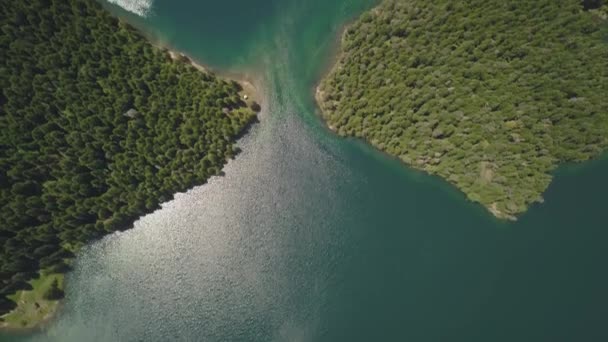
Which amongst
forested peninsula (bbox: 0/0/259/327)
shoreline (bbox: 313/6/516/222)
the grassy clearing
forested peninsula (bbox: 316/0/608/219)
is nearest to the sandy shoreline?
forested peninsula (bbox: 0/0/259/327)

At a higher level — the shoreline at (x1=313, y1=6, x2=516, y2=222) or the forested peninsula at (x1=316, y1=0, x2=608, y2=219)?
the forested peninsula at (x1=316, y1=0, x2=608, y2=219)

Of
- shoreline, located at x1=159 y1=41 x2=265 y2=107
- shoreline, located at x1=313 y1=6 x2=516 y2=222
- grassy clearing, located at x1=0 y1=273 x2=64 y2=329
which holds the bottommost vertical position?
grassy clearing, located at x1=0 y1=273 x2=64 y2=329

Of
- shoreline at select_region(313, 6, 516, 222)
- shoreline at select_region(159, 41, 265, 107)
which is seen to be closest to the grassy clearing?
shoreline at select_region(159, 41, 265, 107)

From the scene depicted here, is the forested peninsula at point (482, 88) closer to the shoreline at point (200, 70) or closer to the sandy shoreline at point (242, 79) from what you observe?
the sandy shoreline at point (242, 79)

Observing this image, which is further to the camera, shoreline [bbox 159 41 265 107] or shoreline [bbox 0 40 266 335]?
shoreline [bbox 159 41 265 107]

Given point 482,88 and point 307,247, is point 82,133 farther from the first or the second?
point 482,88

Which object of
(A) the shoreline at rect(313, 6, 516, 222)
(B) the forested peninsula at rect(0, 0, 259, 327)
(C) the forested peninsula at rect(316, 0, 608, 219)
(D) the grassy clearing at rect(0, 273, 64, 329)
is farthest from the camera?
(A) the shoreline at rect(313, 6, 516, 222)

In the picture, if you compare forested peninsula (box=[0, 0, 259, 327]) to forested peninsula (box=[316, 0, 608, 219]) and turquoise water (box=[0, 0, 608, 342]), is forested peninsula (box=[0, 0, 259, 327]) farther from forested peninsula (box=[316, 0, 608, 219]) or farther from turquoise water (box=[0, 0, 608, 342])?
forested peninsula (box=[316, 0, 608, 219])

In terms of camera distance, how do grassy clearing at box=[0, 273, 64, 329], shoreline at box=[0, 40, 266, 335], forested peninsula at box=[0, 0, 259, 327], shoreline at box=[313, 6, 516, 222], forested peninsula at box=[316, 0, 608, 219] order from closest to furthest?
forested peninsula at box=[0, 0, 259, 327] → forested peninsula at box=[316, 0, 608, 219] → grassy clearing at box=[0, 273, 64, 329] → shoreline at box=[0, 40, 266, 335] → shoreline at box=[313, 6, 516, 222]

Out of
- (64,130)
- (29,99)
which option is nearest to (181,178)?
(64,130)
